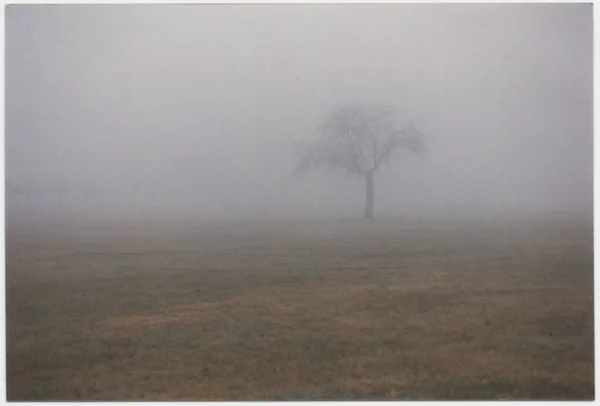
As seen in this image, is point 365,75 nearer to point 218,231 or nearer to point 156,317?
point 218,231

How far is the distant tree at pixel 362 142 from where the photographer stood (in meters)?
2.79

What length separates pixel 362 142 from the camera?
2.81 metres

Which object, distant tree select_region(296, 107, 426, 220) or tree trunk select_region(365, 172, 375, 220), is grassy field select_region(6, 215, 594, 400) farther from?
distant tree select_region(296, 107, 426, 220)

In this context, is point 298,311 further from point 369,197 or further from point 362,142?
point 362,142

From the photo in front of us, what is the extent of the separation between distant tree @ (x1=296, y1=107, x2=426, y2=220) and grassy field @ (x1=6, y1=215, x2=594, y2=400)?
0.25m

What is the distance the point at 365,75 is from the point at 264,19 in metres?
0.49

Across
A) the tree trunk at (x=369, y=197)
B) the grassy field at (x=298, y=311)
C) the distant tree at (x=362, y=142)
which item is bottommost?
the grassy field at (x=298, y=311)

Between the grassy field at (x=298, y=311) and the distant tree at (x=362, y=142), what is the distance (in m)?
0.25

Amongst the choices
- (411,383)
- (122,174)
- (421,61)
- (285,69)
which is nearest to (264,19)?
(285,69)

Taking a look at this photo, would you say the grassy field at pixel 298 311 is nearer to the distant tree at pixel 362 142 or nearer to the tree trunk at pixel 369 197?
the tree trunk at pixel 369 197

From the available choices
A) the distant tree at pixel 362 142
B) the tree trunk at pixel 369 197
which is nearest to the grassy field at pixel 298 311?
the tree trunk at pixel 369 197

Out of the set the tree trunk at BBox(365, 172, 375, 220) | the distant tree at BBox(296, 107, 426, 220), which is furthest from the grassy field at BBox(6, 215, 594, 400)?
the distant tree at BBox(296, 107, 426, 220)

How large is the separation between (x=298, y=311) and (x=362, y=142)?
760 millimetres

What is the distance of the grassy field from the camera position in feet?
9.11
